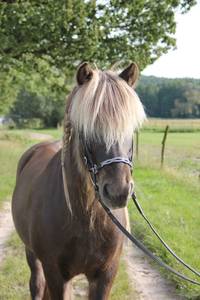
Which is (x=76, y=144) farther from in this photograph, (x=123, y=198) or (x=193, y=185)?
(x=193, y=185)

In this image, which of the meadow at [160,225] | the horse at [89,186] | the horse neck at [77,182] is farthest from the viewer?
the meadow at [160,225]

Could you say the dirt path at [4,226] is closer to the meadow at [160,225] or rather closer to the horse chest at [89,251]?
the meadow at [160,225]

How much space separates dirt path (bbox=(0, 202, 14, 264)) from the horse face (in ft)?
11.9

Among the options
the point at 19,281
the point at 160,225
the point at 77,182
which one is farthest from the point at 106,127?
the point at 160,225

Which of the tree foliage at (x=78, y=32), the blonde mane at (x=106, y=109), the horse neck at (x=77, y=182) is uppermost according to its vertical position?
the tree foliage at (x=78, y=32)

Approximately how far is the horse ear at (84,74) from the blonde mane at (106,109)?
0.10 ft

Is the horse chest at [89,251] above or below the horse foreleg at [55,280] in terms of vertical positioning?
above

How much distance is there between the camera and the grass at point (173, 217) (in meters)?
5.27

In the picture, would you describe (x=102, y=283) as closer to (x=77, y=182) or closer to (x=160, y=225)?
(x=77, y=182)

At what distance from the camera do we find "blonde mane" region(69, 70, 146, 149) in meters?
2.54

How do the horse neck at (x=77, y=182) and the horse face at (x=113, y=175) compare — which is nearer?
the horse face at (x=113, y=175)

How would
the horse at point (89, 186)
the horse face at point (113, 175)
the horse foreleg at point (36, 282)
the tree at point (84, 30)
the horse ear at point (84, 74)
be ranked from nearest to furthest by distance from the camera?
the horse face at point (113, 175)
the horse at point (89, 186)
the horse ear at point (84, 74)
the horse foreleg at point (36, 282)
the tree at point (84, 30)

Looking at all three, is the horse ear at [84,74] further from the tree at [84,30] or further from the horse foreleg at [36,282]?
the tree at [84,30]

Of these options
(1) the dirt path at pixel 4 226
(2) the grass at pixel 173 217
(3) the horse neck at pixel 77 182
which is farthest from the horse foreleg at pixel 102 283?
(1) the dirt path at pixel 4 226
